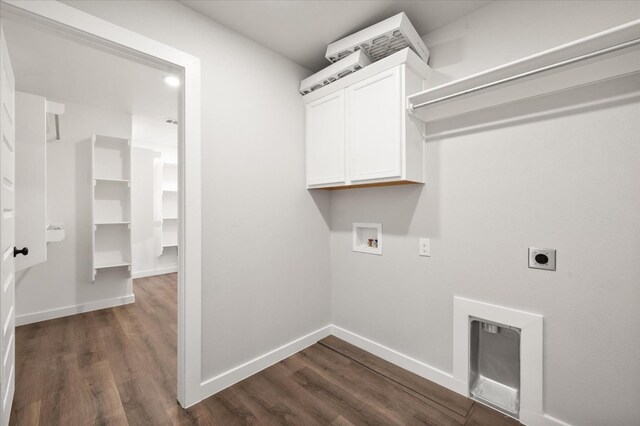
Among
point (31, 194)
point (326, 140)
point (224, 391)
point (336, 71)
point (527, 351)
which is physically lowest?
point (224, 391)

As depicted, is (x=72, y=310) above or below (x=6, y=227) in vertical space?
below

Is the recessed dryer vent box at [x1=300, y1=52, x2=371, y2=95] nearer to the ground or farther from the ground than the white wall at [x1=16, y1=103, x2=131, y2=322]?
farther from the ground

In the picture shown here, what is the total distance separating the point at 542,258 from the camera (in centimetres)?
152

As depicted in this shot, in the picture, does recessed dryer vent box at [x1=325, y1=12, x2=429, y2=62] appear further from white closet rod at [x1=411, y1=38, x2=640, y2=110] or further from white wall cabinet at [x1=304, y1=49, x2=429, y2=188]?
white closet rod at [x1=411, y1=38, x2=640, y2=110]

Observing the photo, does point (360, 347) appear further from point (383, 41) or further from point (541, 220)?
point (383, 41)

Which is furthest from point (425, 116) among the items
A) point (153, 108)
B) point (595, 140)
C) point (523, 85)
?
point (153, 108)

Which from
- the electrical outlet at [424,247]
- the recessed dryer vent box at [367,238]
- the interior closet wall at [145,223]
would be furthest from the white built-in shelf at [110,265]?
the electrical outlet at [424,247]

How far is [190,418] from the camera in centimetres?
161

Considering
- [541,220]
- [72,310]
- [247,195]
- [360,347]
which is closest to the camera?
[541,220]

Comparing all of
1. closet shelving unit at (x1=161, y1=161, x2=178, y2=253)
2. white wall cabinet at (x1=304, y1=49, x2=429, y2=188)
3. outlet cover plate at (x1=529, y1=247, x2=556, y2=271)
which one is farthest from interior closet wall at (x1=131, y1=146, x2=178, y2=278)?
outlet cover plate at (x1=529, y1=247, x2=556, y2=271)

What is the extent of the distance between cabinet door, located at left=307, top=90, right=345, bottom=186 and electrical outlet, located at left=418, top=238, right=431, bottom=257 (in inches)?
29.3

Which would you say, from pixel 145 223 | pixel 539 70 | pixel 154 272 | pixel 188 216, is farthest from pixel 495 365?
pixel 154 272

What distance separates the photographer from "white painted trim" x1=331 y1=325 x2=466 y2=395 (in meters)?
1.84

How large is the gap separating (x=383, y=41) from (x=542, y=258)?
165cm
